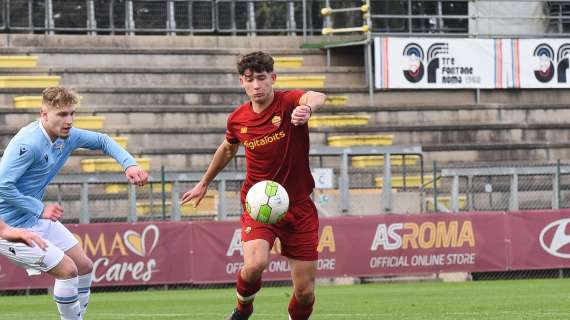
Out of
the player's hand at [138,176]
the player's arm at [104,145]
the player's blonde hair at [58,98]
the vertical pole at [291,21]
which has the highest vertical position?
the vertical pole at [291,21]

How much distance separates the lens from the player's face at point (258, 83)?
10.2m

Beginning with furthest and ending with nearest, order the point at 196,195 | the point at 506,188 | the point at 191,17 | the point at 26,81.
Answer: the point at 191,17 < the point at 26,81 < the point at 506,188 < the point at 196,195

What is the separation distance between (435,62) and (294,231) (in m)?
20.9

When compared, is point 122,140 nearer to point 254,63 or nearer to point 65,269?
point 65,269

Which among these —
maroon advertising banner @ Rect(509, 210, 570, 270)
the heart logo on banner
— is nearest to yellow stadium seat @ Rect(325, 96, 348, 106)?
maroon advertising banner @ Rect(509, 210, 570, 270)

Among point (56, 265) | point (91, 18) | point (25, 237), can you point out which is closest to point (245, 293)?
point (56, 265)

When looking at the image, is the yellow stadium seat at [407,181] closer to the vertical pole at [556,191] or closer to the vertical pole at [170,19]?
the vertical pole at [556,191]

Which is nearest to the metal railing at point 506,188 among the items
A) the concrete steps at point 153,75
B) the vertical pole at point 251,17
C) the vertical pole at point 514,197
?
the vertical pole at point 514,197

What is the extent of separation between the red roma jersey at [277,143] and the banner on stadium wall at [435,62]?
793 inches

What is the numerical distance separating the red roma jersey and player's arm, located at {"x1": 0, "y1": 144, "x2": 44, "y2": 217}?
172 cm

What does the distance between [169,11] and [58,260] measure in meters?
20.3

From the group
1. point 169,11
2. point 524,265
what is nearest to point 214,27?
→ point 169,11

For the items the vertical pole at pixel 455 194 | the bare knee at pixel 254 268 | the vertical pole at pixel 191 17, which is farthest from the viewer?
the vertical pole at pixel 191 17

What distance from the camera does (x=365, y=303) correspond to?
17141mm
